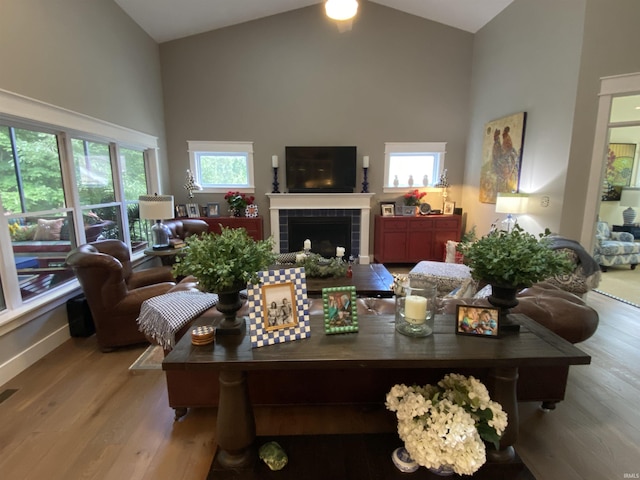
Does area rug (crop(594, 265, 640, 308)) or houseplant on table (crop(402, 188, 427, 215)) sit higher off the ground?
houseplant on table (crop(402, 188, 427, 215))

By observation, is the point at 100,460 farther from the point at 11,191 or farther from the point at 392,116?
the point at 392,116

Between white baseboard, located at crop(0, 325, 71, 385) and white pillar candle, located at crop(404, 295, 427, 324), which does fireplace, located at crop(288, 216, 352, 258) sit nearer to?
white baseboard, located at crop(0, 325, 71, 385)

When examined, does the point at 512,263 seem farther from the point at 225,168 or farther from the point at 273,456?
the point at 225,168

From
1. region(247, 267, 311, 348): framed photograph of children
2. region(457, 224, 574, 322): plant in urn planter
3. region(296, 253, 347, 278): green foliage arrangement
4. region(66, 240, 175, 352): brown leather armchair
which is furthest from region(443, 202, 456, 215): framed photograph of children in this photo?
region(247, 267, 311, 348): framed photograph of children

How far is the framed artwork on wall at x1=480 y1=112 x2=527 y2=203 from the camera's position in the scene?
423cm

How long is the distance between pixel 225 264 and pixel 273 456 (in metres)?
0.99

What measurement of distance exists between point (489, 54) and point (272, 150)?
3678 mm

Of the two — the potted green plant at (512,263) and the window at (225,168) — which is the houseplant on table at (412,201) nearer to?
the window at (225,168)

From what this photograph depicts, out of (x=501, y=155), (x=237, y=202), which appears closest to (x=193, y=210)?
(x=237, y=202)

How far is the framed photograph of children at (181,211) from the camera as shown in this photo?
17.2 feet

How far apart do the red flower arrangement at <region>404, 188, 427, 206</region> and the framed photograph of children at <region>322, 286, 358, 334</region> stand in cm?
→ 433

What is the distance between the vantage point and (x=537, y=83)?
3.92m

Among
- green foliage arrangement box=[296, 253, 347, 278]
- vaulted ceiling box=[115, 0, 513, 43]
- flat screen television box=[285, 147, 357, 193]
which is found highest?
vaulted ceiling box=[115, 0, 513, 43]

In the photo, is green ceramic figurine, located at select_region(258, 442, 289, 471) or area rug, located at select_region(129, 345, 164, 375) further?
area rug, located at select_region(129, 345, 164, 375)
